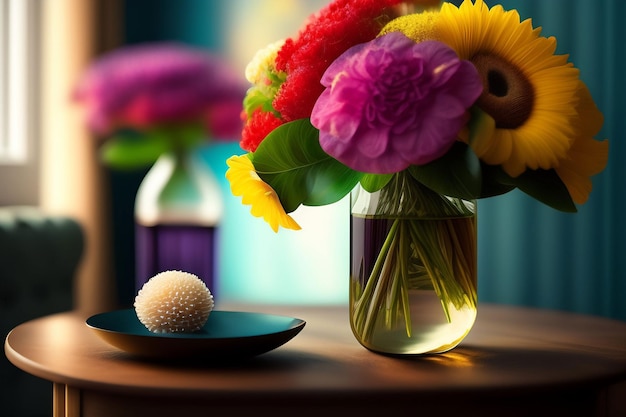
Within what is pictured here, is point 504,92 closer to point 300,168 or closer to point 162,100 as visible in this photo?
point 300,168

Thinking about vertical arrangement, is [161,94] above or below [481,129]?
above

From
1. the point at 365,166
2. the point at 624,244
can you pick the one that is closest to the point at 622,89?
the point at 624,244

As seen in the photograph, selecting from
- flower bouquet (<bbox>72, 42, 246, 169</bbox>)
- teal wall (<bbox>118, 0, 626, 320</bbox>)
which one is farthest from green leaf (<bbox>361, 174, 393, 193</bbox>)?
teal wall (<bbox>118, 0, 626, 320</bbox>)

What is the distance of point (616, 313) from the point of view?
2.17 m

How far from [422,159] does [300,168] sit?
16 cm

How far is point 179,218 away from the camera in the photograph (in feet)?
6.61

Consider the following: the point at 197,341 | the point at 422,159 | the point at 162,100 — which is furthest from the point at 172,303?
the point at 162,100

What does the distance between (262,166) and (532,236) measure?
1511 millimetres

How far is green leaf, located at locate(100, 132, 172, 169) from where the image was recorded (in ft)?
7.11

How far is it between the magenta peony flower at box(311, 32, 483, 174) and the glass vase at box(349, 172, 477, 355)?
107mm

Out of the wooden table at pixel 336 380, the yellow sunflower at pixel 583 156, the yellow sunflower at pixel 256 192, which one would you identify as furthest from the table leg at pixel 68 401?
the yellow sunflower at pixel 583 156

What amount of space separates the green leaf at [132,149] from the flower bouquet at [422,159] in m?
1.24

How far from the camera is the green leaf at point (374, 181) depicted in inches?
36.2

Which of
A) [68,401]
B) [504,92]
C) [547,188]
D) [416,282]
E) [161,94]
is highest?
[161,94]
